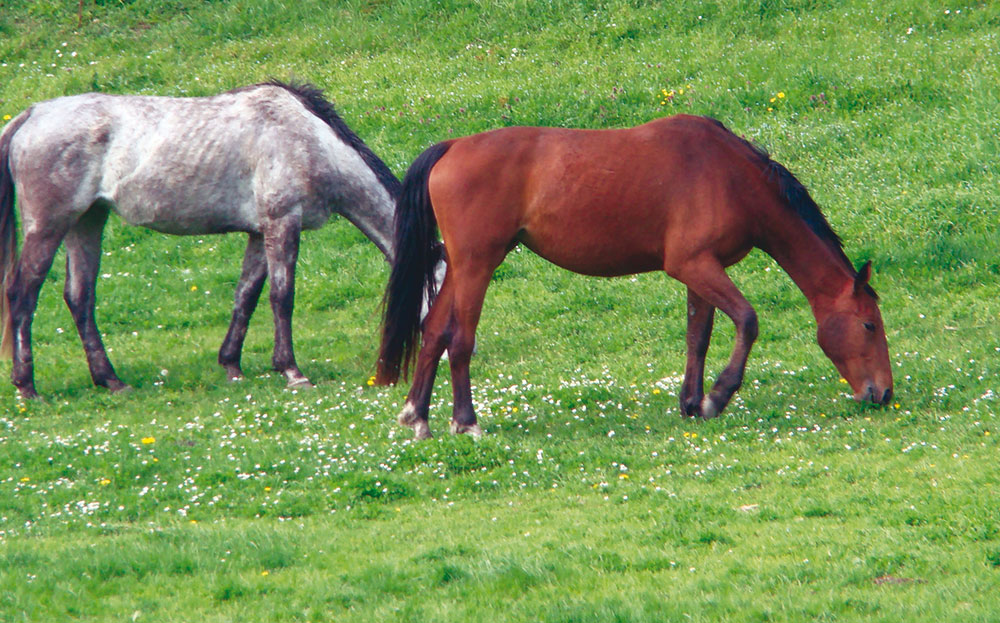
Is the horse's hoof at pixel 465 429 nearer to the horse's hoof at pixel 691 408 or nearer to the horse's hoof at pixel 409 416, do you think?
the horse's hoof at pixel 409 416

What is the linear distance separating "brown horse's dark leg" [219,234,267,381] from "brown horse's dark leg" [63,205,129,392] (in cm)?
107

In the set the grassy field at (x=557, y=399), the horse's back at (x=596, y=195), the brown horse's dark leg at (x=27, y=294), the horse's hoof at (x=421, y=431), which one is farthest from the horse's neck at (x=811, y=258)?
the brown horse's dark leg at (x=27, y=294)

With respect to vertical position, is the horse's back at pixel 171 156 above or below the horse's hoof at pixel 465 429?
above

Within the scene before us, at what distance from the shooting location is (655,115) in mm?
17406

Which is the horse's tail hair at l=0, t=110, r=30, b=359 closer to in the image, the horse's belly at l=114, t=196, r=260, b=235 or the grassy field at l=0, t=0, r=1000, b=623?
the grassy field at l=0, t=0, r=1000, b=623

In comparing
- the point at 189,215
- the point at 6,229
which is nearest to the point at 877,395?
the point at 189,215

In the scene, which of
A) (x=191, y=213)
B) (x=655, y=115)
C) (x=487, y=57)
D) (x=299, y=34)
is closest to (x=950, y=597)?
(x=191, y=213)

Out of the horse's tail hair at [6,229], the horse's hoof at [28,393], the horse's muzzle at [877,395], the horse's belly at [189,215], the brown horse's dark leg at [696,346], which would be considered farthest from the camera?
the horse's belly at [189,215]

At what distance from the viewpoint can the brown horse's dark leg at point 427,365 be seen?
938cm

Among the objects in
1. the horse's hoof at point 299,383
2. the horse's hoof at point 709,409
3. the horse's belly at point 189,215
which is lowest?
the horse's hoof at point 299,383

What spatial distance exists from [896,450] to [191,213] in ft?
24.0

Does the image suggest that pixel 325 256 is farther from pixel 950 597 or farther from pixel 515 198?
pixel 950 597

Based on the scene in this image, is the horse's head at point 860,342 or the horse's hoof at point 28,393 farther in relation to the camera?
the horse's hoof at point 28,393

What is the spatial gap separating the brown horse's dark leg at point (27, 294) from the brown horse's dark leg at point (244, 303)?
1.82 metres
